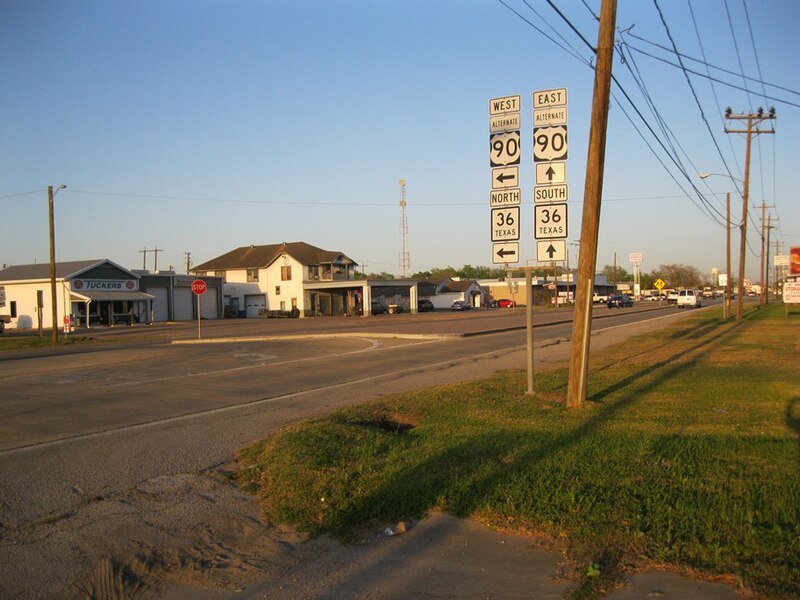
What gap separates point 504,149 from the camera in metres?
12.3

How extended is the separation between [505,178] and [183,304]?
65469mm

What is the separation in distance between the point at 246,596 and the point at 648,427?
A: 5.89 meters

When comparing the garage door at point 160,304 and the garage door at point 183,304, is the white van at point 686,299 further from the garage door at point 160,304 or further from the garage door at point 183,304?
the garage door at point 160,304

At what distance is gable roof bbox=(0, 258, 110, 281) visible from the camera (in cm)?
6044

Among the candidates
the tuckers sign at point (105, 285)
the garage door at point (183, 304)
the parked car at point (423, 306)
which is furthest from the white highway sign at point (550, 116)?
the parked car at point (423, 306)

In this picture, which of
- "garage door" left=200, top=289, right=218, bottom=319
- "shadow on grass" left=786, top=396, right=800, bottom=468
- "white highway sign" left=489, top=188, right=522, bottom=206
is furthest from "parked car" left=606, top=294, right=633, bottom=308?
"shadow on grass" left=786, top=396, right=800, bottom=468

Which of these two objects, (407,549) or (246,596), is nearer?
(246,596)

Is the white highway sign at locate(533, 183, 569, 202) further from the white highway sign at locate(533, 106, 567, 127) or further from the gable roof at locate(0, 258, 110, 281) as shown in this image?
the gable roof at locate(0, 258, 110, 281)

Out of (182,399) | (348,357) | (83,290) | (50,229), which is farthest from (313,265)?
(182,399)

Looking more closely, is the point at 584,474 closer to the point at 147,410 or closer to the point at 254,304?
the point at 147,410

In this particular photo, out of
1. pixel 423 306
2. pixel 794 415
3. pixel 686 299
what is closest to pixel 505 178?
pixel 794 415

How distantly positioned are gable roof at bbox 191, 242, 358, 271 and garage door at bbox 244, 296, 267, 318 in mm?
3529

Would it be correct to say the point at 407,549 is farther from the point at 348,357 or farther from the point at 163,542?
the point at 348,357

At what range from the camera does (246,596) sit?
460cm
